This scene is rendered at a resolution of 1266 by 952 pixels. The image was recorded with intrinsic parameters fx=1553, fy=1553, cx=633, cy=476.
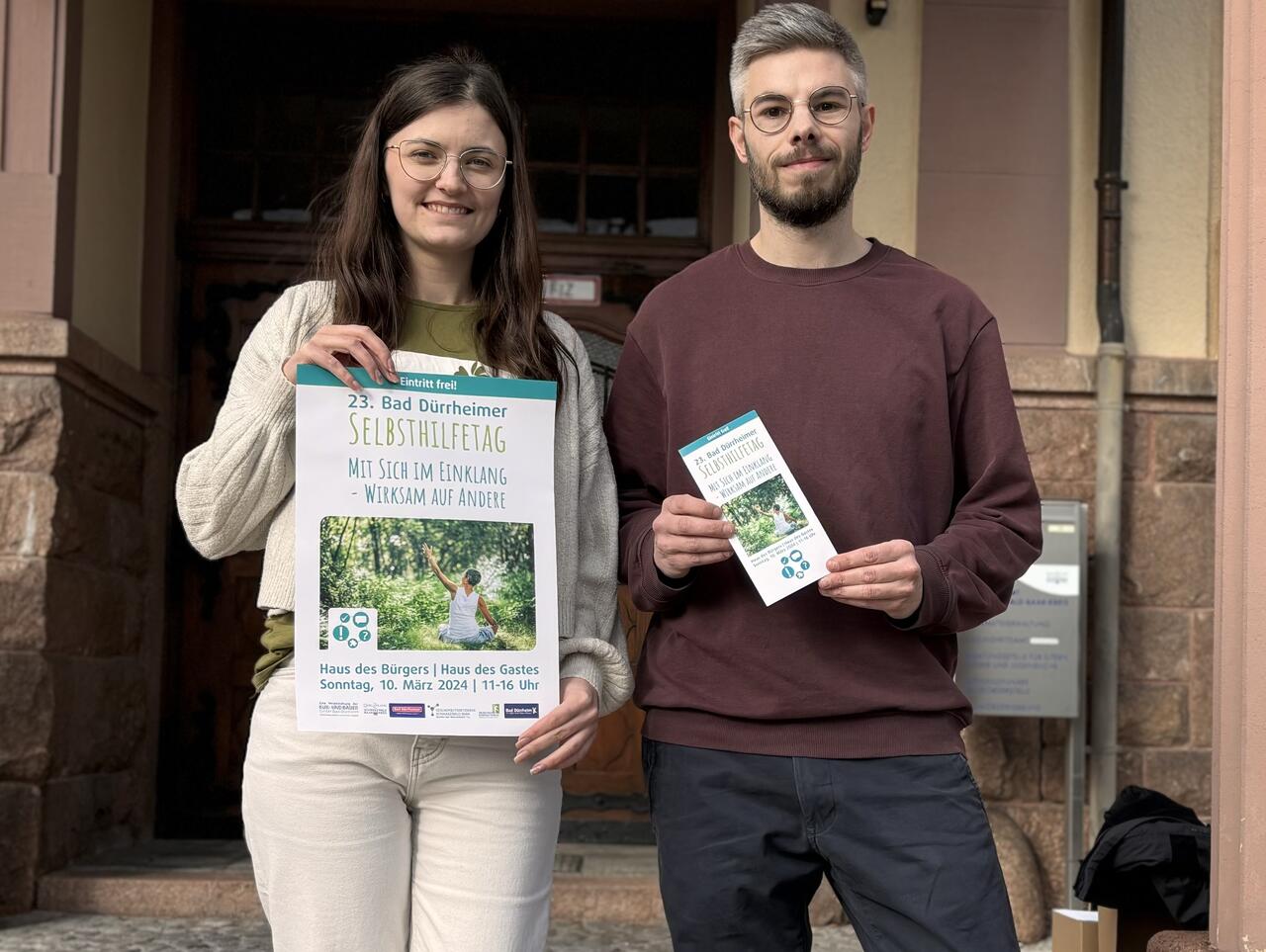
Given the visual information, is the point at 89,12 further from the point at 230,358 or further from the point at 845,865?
the point at 845,865

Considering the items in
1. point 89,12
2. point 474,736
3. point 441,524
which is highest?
point 89,12

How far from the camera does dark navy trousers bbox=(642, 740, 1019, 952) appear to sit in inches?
83.8

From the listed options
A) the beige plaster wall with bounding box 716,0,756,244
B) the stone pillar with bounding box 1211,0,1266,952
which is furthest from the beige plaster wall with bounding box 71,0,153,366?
the stone pillar with bounding box 1211,0,1266,952

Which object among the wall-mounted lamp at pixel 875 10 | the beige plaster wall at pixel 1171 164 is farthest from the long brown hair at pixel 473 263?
the beige plaster wall at pixel 1171 164

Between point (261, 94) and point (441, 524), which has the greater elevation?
point (261, 94)

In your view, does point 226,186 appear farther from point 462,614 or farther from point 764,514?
point 764,514

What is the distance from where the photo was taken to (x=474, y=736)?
2166mm

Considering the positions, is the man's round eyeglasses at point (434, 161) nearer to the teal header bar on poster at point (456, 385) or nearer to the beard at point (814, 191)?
the teal header bar on poster at point (456, 385)

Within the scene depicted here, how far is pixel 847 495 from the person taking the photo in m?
2.20

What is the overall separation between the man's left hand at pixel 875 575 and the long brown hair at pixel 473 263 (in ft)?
1.76

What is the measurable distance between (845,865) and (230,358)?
4.77 m

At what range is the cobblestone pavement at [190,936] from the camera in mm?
4664

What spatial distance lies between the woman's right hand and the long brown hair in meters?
0.10

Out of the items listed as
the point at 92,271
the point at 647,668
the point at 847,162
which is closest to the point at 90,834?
the point at 92,271
